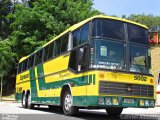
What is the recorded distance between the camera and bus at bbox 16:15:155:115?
12.6 m

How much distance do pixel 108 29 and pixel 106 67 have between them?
4.85ft

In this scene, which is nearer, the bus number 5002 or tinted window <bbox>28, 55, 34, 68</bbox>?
the bus number 5002

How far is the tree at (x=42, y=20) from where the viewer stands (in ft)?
131

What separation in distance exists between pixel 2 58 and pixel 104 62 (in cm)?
2687

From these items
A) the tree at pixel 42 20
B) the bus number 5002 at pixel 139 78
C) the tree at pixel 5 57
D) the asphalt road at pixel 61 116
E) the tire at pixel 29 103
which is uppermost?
the tree at pixel 42 20

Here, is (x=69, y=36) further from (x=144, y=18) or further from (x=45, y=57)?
(x=144, y=18)

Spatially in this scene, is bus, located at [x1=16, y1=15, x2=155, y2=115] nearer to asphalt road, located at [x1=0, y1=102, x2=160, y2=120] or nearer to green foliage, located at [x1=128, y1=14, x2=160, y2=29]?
asphalt road, located at [x1=0, y1=102, x2=160, y2=120]

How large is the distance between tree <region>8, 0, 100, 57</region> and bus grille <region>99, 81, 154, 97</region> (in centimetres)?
2637

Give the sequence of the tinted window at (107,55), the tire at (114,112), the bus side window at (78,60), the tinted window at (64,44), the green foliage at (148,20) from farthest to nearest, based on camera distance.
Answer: the green foliage at (148,20) < the tinted window at (64,44) < the tire at (114,112) < the bus side window at (78,60) < the tinted window at (107,55)

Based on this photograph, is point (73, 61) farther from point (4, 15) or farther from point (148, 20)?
point (148, 20)

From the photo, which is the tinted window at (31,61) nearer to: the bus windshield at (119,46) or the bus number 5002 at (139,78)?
the bus windshield at (119,46)

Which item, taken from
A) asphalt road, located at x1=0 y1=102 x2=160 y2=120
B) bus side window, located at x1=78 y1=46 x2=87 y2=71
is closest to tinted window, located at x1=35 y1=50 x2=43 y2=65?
asphalt road, located at x1=0 y1=102 x2=160 y2=120

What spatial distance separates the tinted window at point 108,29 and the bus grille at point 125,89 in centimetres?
172

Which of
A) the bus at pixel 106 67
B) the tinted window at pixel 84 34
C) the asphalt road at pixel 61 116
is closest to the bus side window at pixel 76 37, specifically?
the bus at pixel 106 67
